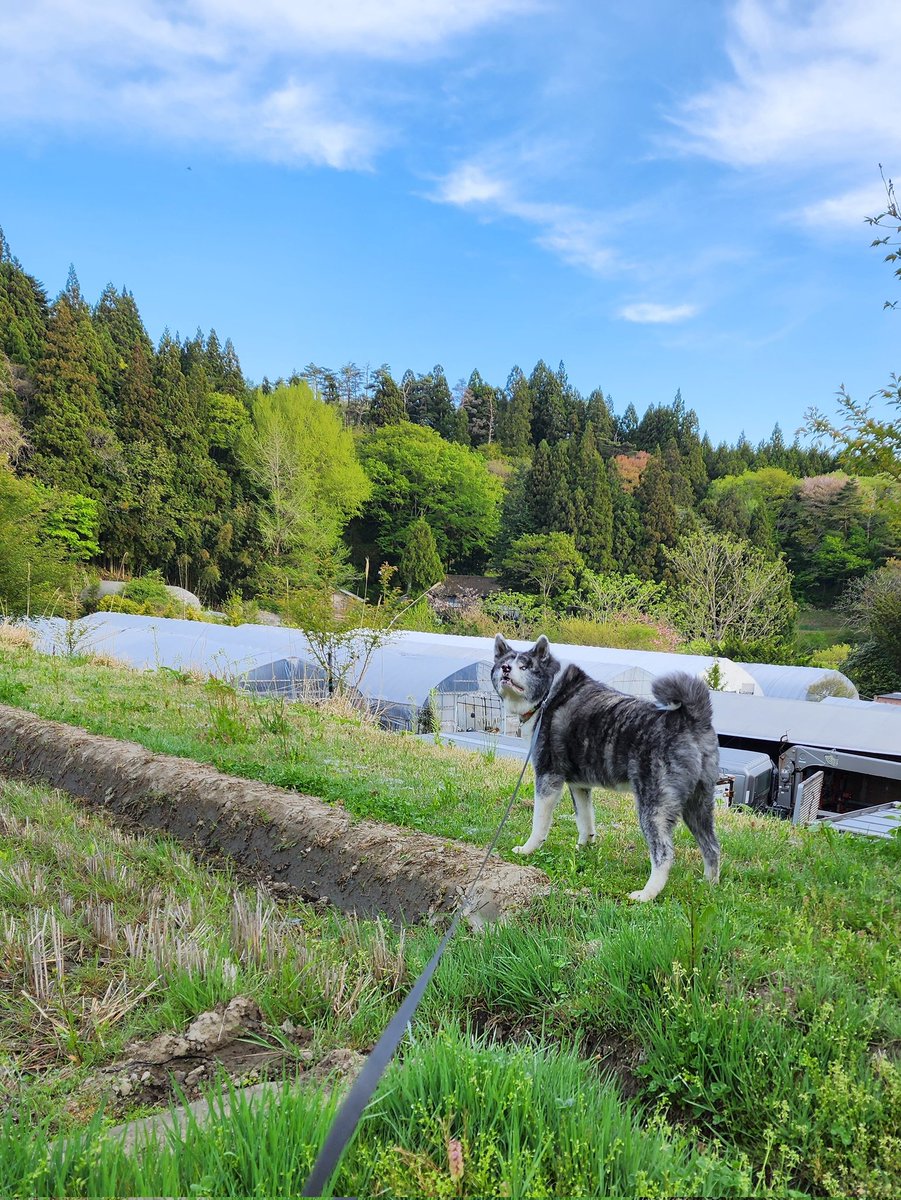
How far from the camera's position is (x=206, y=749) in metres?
6.91

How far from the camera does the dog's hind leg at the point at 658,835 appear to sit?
142 inches

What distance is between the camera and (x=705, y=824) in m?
3.87

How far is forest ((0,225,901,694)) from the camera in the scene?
37.8 metres

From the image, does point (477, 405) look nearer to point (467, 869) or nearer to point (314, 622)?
point (314, 622)

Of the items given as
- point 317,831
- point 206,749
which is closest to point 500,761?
point 206,749

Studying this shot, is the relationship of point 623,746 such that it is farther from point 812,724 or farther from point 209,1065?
point 812,724

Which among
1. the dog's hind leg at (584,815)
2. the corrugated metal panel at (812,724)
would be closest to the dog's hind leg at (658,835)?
the dog's hind leg at (584,815)

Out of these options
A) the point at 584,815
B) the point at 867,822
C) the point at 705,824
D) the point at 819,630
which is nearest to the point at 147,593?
the point at 867,822

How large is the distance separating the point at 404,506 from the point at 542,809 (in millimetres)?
56733

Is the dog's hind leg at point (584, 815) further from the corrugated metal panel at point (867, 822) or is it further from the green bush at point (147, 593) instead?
the green bush at point (147, 593)

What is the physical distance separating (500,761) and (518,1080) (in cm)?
710

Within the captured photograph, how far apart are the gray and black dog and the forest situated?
78.4ft

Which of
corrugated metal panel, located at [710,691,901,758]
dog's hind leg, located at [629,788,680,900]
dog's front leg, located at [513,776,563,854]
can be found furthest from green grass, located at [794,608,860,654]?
dog's hind leg, located at [629,788,680,900]

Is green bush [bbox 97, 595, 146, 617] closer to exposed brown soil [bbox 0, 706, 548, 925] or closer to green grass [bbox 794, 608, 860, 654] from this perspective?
exposed brown soil [bbox 0, 706, 548, 925]
